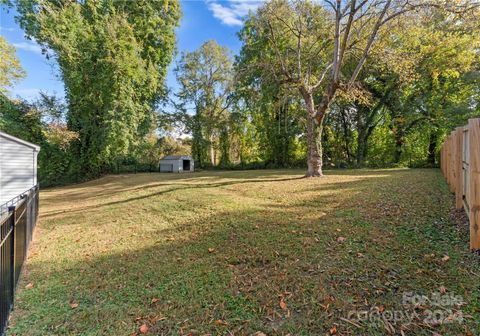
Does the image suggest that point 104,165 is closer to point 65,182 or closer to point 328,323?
point 65,182


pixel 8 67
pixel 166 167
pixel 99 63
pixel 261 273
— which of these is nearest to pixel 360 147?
pixel 166 167

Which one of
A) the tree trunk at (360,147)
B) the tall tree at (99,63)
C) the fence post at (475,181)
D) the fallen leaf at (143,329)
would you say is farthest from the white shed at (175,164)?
the fence post at (475,181)

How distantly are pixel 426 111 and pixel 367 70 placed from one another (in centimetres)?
460

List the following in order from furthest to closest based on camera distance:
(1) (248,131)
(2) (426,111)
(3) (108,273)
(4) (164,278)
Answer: (1) (248,131) < (2) (426,111) < (3) (108,273) < (4) (164,278)

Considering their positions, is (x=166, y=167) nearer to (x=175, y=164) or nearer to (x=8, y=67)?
(x=175, y=164)

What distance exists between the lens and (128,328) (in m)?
2.22

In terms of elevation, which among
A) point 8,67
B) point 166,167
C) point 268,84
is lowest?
point 166,167

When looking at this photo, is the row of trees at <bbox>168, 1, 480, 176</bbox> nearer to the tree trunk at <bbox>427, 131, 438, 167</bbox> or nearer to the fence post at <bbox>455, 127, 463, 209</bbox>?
the tree trunk at <bbox>427, 131, 438, 167</bbox>

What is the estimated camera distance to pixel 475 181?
264cm

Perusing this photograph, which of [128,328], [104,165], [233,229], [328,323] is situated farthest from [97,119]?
[328,323]

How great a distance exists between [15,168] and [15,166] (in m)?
0.08

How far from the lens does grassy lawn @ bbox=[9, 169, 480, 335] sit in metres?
2.18

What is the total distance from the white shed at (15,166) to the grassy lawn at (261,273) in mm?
5676

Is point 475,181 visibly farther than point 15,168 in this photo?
No
